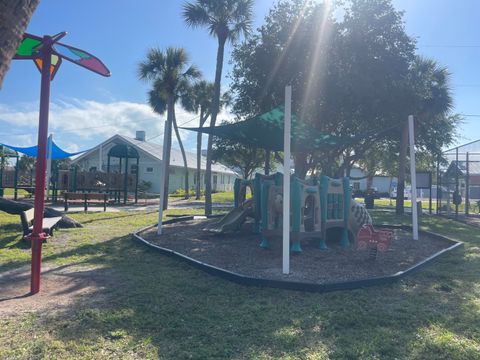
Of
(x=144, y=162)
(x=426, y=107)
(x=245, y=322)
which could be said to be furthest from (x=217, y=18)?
(x=144, y=162)

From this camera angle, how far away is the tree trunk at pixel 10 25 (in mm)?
2092

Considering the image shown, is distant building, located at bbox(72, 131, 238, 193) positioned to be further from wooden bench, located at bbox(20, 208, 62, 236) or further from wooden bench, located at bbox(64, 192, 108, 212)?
wooden bench, located at bbox(20, 208, 62, 236)

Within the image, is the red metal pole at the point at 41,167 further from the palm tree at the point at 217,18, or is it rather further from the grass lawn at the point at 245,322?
the palm tree at the point at 217,18

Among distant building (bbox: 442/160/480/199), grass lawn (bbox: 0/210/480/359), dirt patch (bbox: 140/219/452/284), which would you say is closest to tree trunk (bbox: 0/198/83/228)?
dirt patch (bbox: 140/219/452/284)

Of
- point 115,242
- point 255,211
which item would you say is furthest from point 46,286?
point 255,211

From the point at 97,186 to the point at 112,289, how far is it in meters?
14.9

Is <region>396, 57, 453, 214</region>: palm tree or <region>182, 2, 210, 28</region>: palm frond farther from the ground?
<region>182, 2, 210, 28</region>: palm frond

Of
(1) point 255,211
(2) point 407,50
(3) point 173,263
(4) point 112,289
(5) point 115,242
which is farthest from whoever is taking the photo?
(2) point 407,50

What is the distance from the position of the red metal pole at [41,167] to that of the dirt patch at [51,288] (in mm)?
231

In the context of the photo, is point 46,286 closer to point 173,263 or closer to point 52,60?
point 173,263

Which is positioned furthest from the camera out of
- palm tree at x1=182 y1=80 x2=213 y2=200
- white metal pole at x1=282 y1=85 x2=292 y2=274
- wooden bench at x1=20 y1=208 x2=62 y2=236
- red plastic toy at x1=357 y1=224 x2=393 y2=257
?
palm tree at x1=182 y1=80 x2=213 y2=200

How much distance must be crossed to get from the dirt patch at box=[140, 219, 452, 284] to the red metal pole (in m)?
2.59

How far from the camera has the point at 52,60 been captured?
5.02m

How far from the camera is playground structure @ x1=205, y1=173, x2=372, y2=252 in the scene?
23.8 feet
